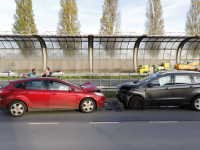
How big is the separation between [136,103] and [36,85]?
13.1ft

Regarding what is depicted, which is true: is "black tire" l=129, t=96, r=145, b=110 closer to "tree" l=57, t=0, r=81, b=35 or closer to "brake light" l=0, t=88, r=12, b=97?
"brake light" l=0, t=88, r=12, b=97

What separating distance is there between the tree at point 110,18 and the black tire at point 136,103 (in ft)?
88.9

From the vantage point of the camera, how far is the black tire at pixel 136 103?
7.02 meters

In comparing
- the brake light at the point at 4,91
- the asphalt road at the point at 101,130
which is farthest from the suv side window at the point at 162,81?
the brake light at the point at 4,91

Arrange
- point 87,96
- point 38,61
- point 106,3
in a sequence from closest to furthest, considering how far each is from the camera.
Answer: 1. point 87,96
2. point 38,61
3. point 106,3

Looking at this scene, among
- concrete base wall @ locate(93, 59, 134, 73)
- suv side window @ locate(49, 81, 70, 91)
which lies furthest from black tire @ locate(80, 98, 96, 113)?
concrete base wall @ locate(93, 59, 134, 73)

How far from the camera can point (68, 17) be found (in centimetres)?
3303

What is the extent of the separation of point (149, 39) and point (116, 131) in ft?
83.7

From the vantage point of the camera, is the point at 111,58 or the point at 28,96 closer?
the point at 28,96

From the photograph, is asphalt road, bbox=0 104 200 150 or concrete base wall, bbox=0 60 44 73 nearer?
asphalt road, bbox=0 104 200 150

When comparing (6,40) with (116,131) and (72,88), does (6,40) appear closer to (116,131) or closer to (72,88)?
(72,88)

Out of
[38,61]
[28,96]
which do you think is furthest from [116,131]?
[38,61]

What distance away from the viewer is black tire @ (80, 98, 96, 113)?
21.5 feet

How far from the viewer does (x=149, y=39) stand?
91.4 ft
